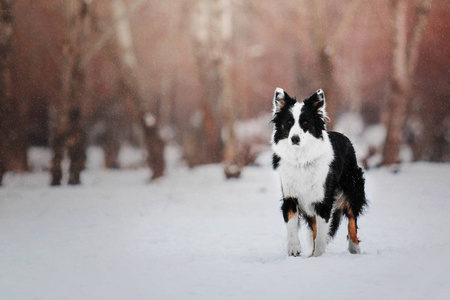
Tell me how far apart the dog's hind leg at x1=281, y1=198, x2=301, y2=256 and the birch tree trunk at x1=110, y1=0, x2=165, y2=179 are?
1184cm

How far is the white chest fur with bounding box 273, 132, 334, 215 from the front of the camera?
269 inches

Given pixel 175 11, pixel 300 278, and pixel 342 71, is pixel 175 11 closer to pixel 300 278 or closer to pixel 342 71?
pixel 342 71

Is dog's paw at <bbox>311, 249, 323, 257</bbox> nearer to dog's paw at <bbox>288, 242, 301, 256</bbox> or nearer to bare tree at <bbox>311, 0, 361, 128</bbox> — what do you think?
dog's paw at <bbox>288, 242, 301, 256</bbox>

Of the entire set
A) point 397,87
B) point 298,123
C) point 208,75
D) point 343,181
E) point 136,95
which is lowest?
point 343,181

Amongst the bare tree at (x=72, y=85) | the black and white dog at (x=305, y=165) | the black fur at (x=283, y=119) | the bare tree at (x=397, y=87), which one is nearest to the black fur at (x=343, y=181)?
the black and white dog at (x=305, y=165)

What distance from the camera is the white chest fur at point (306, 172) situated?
6.84 m

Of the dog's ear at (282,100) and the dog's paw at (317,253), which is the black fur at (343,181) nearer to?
the dog's paw at (317,253)

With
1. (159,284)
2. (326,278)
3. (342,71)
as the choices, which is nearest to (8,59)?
(159,284)

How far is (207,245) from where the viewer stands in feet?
28.4

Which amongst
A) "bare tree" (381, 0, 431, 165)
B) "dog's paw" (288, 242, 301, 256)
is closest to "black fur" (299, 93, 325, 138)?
"dog's paw" (288, 242, 301, 256)

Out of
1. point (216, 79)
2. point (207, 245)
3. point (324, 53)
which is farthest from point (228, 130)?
point (207, 245)

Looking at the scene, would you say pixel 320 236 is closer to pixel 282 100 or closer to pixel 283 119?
pixel 283 119

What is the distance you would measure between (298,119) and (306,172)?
66 centimetres

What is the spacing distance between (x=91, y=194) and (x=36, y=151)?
20.4 meters
